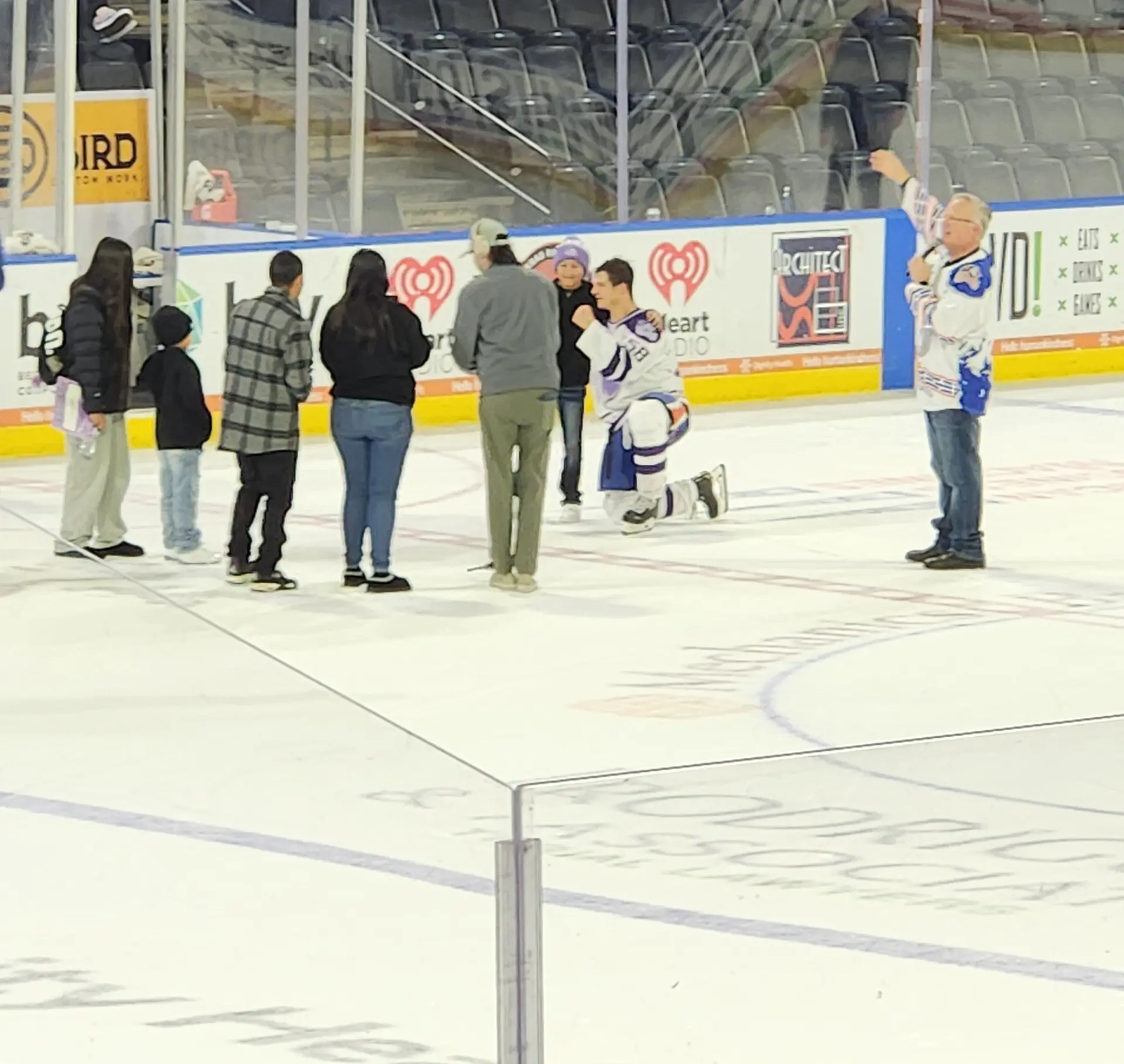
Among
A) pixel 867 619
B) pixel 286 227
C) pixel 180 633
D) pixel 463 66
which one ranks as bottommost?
pixel 867 619

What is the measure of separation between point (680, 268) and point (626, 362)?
13.8 ft

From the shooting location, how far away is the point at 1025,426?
45.5 feet

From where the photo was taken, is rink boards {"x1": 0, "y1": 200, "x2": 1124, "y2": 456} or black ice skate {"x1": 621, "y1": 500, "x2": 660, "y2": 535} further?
rink boards {"x1": 0, "y1": 200, "x2": 1124, "y2": 456}

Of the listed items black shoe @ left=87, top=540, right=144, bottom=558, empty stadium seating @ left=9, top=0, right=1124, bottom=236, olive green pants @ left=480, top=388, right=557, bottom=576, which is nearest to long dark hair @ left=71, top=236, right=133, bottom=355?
black shoe @ left=87, top=540, right=144, bottom=558

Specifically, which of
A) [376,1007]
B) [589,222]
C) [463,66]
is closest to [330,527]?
[589,222]

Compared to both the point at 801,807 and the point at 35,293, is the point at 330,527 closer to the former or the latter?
the point at 35,293

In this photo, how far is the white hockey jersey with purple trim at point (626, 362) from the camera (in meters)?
10.5

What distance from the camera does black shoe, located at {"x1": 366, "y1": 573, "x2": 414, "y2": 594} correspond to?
30.6ft

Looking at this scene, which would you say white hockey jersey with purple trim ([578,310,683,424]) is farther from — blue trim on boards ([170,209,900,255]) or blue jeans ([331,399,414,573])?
blue trim on boards ([170,209,900,255])

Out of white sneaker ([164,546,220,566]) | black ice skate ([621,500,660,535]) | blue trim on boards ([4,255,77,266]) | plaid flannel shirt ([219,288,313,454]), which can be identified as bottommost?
white sneaker ([164,546,220,566])

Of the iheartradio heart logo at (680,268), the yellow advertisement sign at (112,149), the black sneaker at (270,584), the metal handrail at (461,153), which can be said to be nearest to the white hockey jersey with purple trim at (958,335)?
the black sneaker at (270,584)

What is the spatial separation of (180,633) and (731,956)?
3.42ft

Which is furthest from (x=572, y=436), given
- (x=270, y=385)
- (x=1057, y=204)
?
(x=1057, y=204)

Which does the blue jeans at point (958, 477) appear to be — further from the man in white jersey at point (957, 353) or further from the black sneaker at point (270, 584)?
the black sneaker at point (270, 584)
